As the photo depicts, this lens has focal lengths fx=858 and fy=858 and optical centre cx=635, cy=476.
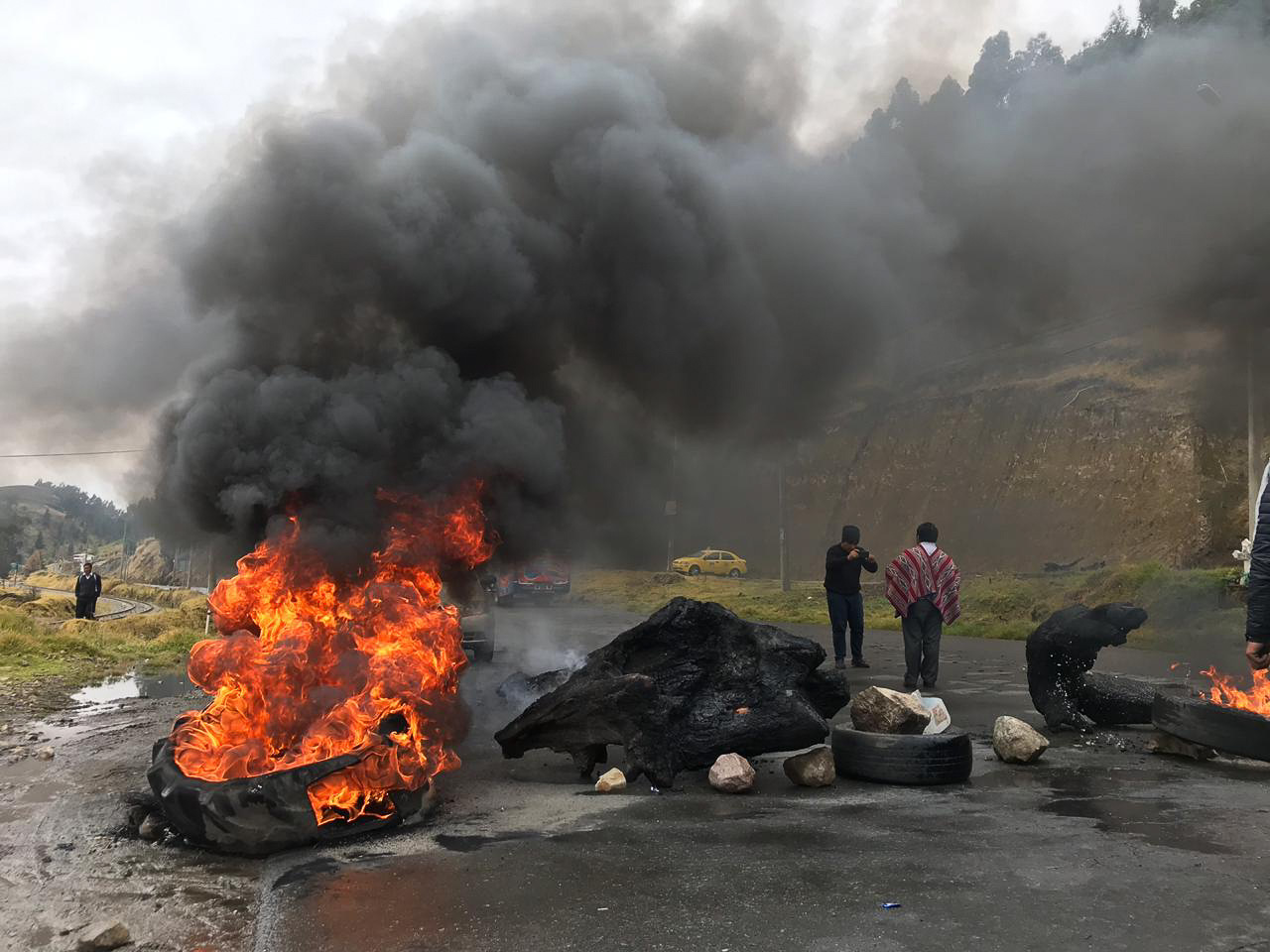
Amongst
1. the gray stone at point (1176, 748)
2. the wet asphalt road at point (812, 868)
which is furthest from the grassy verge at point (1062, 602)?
the wet asphalt road at point (812, 868)

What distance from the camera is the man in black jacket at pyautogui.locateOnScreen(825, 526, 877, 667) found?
11109mm

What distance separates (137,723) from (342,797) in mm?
5459

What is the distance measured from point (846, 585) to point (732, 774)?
18.9 feet

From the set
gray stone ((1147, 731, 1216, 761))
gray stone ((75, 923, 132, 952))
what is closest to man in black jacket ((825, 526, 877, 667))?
gray stone ((1147, 731, 1216, 761))

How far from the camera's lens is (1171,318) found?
11.6 m

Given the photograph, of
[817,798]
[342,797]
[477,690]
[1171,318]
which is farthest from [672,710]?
[1171,318]

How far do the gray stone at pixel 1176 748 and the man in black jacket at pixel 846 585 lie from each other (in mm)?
4202

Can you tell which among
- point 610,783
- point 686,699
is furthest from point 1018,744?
point 610,783

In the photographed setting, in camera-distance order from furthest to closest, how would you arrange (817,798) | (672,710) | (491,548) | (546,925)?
1. (491,548)
2. (672,710)
3. (817,798)
4. (546,925)

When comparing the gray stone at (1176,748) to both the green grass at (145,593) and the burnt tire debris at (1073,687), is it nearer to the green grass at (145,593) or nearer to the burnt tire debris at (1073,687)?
the burnt tire debris at (1073,687)

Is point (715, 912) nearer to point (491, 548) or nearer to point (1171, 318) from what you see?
point (491, 548)

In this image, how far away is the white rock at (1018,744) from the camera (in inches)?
253

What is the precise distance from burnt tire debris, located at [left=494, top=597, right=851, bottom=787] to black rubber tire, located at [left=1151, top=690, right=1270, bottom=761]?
7.89 ft

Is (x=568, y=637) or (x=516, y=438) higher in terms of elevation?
(x=516, y=438)
